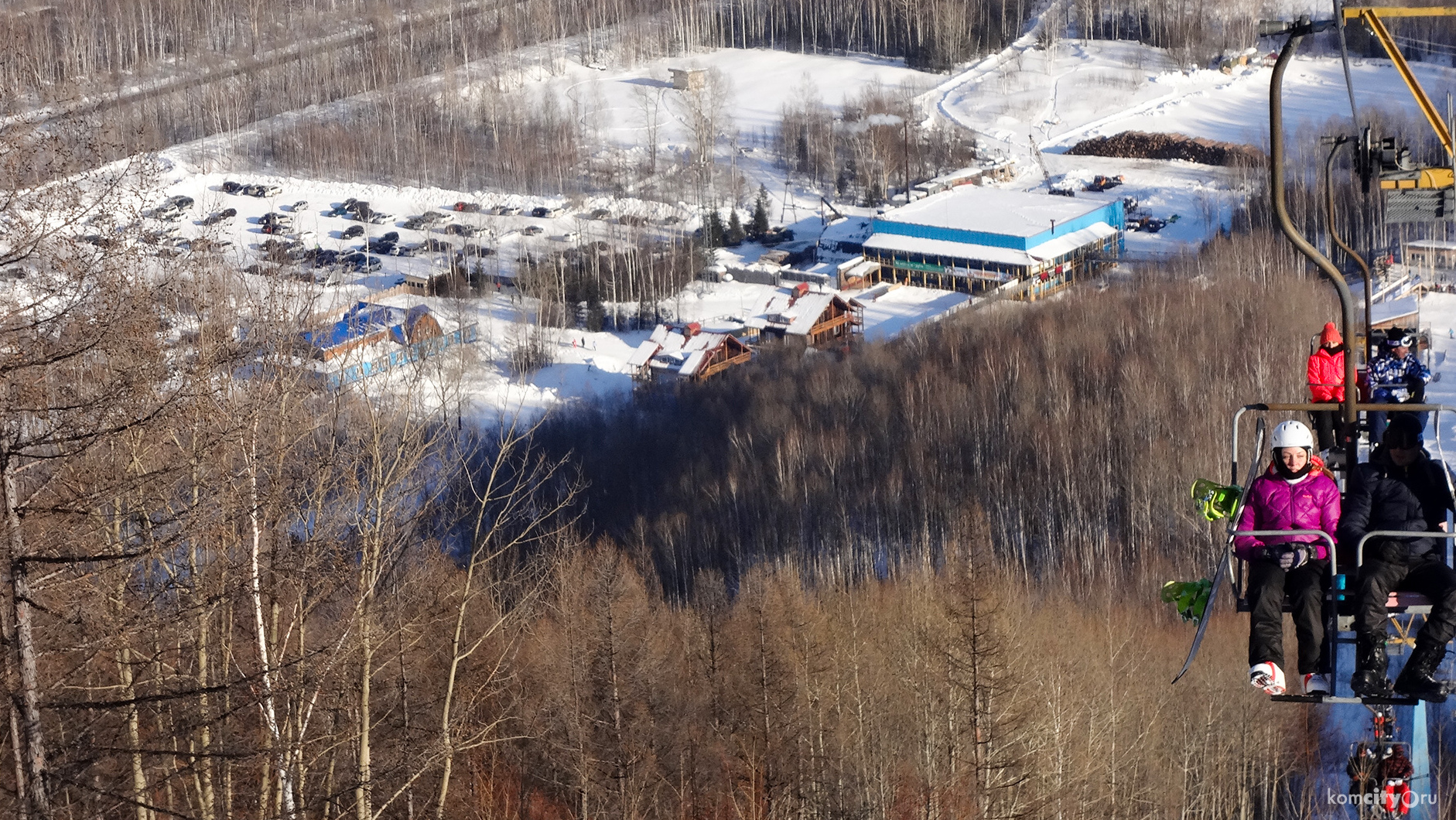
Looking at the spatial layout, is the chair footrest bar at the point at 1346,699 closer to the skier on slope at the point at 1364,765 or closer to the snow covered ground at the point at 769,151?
the skier on slope at the point at 1364,765

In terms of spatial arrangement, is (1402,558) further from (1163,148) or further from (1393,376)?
(1163,148)

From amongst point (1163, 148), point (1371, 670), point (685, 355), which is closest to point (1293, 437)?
point (1371, 670)

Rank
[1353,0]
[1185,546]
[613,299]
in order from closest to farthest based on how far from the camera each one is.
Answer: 1. [1185,546]
2. [613,299]
3. [1353,0]

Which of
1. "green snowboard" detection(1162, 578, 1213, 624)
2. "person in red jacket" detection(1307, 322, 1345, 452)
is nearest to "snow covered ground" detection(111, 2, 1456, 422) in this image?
"person in red jacket" detection(1307, 322, 1345, 452)

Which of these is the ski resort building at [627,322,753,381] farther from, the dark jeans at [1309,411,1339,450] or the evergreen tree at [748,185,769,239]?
the dark jeans at [1309,411,1339,450]

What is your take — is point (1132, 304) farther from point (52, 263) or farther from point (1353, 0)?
point (52, 263)

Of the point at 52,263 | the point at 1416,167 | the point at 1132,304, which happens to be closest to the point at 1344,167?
the point at 1132,304
